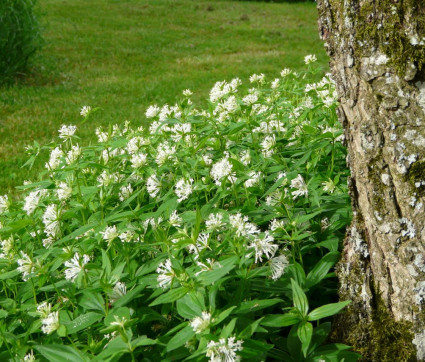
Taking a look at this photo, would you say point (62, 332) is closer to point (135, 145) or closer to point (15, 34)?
point (135, 145)

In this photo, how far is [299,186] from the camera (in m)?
2.43

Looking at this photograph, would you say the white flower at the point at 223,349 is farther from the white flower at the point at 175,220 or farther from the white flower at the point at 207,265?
the white flower at the point at 175,220

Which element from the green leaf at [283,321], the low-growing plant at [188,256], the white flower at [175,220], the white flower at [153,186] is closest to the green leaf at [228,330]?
the low-growing plant at [188,256]

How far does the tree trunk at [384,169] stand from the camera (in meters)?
1.98

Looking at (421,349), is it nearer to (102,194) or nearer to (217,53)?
(102,194)

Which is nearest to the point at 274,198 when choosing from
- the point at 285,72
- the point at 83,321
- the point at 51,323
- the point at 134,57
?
the point at 83,321

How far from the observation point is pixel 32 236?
2.85 m

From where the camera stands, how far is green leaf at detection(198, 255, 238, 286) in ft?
5.91

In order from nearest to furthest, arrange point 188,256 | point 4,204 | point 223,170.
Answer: point 188,256
point 223,170
point 4,204

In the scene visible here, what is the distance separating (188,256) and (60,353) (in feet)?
1.93

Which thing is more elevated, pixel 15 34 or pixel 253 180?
pixel 15 34

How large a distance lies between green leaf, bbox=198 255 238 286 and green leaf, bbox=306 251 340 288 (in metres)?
0.40

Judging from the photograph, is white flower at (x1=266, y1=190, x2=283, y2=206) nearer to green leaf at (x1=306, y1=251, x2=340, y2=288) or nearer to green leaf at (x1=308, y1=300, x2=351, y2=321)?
green leaf at (x1=306, y1=251, x2=340, y2=288)

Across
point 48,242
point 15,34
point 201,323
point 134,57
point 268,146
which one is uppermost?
point 15,34
